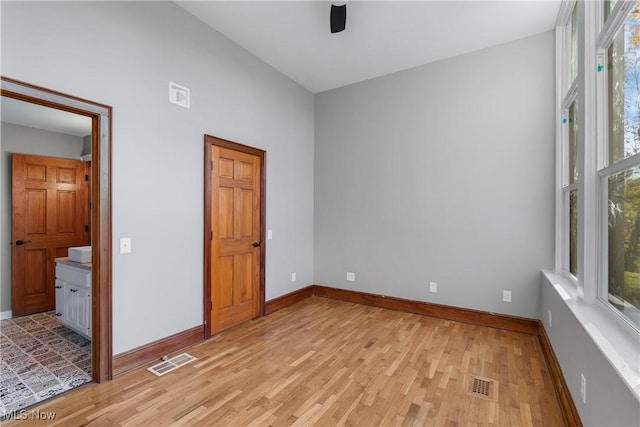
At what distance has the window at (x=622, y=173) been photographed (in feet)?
4.86

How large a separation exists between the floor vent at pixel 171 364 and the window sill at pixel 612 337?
293 cm

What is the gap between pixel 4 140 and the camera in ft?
13.5

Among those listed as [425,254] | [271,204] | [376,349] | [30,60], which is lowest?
[376,349]

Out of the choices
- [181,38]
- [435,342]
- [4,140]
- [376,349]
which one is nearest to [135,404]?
[376,349]

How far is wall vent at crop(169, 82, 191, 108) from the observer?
2854 mm

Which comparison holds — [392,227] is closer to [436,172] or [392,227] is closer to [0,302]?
[436,172]

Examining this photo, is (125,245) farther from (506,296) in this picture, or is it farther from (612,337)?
(506,296)

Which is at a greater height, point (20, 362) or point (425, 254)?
point (425, 254)

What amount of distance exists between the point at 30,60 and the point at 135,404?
2.46 meters

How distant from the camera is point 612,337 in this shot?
4.81 ft

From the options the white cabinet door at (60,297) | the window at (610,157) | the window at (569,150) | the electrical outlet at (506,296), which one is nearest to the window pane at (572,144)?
the window at (569,150)

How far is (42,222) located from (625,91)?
21.3 ft

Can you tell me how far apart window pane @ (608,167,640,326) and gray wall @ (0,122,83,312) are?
644 centimetres

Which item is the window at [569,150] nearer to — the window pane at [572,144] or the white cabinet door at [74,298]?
the window pane at [572,144]
